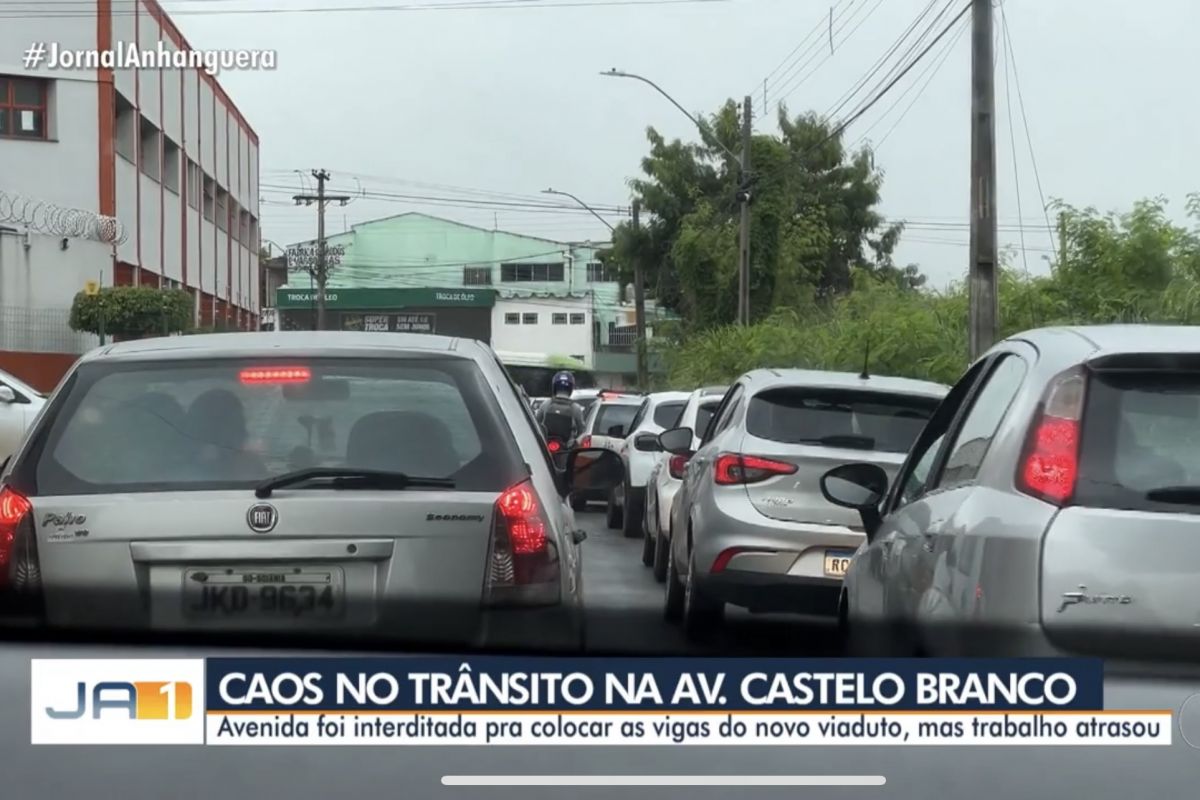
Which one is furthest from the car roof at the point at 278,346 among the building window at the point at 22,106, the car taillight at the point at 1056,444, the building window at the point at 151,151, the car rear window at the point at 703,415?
the building window at the point at 151,151

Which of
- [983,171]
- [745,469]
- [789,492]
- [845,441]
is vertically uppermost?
[983,171]

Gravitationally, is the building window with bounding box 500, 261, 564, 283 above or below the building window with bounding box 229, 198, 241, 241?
below

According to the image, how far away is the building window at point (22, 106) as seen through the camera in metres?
43.2

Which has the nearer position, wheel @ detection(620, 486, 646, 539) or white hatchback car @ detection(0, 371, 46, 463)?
wheel @ detection(620, 486, 646, 539)

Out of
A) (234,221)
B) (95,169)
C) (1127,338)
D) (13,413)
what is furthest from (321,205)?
(1127,338)

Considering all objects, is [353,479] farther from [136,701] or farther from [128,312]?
[128,312]

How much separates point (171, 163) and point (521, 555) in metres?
51.2

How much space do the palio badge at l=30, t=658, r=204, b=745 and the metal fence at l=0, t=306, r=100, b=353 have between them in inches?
1419

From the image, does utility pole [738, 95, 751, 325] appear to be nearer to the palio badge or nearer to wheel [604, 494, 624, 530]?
wheel [604, 494, 624, 530]

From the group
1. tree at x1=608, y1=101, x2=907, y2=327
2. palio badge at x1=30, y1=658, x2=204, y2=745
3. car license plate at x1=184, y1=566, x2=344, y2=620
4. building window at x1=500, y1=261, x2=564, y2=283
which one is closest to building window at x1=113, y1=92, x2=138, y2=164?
tree at x1=608, y1=101, x2=907, y2=327

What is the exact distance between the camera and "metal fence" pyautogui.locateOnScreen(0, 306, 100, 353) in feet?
125

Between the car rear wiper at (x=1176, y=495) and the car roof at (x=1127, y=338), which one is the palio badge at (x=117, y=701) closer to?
→ the car rear wiper at (x=1176, y=495)

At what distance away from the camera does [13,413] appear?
20609 mm

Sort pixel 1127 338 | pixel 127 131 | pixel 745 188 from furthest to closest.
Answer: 1. pixel 127 131
2. pixel 745 188
3. pixel 1127 338
